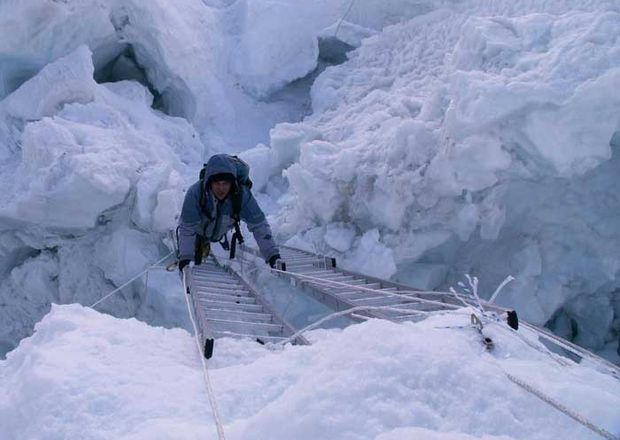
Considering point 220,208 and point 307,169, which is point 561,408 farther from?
point 307,169

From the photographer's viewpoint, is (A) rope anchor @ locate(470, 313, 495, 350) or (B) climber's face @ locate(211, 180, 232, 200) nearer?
(A) rope anchor @ locate(470, 313, 495, 350)

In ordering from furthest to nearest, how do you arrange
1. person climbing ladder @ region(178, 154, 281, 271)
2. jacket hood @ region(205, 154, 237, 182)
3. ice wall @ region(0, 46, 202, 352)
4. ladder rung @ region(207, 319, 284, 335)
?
ice wall @ region(0, 46, 202, 352)
person climbing ladder @ region(178, 154, 281, 271)
jacket hood @ region(205, 154, 237, 182)
ladder rung @ region(207, 319, 284, 335)

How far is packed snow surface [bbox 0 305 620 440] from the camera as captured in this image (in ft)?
4.10

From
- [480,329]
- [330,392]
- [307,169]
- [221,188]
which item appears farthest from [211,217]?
[330,392]

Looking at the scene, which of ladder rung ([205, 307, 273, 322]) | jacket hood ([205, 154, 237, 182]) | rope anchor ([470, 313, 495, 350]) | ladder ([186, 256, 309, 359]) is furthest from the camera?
jacket hood ([205, 154, 237, 182])

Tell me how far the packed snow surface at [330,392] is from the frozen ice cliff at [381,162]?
2543 millimetres

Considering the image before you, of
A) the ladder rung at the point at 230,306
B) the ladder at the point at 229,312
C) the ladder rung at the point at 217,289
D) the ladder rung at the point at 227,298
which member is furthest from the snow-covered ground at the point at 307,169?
the ladder rung at the point at 217,289

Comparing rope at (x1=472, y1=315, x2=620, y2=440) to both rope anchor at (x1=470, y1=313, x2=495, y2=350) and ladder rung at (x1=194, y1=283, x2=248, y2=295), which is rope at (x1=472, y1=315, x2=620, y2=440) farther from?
ladder rung at (x1=194, y1=283, x2=248, y2=295)

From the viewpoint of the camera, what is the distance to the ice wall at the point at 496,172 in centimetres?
380

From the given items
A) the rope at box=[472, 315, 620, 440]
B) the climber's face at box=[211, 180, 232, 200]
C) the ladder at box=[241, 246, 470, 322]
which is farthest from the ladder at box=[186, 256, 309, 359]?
the rope at box=[472, 315, 620, 440]

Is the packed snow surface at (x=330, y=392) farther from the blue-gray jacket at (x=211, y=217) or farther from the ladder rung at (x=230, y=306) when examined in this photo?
the blue-gray jacket at (x=211, y=217)

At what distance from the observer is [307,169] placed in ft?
15.5

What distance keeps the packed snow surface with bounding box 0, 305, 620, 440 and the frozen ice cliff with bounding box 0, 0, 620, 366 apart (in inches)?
100

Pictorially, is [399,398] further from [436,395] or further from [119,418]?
[119,418]
